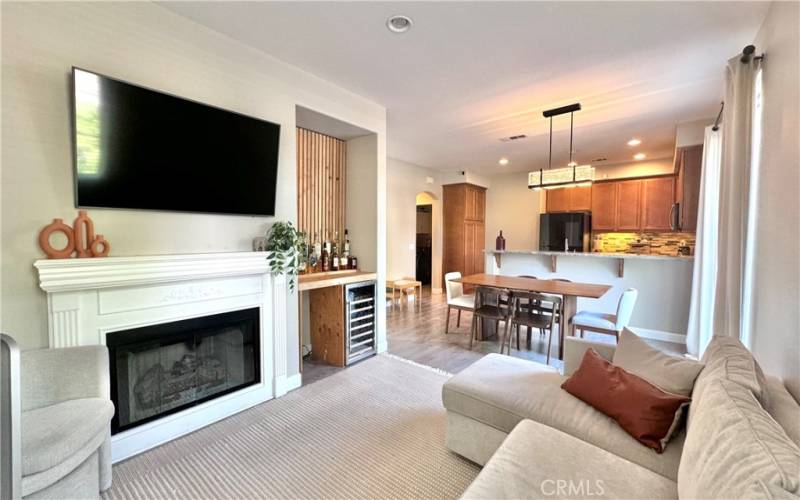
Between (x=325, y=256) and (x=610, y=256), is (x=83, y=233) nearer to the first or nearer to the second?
(x=325, y=256)

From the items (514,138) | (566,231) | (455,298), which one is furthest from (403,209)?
(566,231)

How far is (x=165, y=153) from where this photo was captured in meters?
2.09

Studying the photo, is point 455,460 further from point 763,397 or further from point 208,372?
point 208,372

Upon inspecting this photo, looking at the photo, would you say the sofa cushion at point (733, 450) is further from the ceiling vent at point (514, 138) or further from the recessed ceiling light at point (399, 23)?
the ceiling vent at point (514, 138)

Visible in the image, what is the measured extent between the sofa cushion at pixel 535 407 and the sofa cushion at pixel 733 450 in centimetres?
31

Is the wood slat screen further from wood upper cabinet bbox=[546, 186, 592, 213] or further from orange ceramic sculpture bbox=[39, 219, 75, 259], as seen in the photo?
wood upper cabinet bbox=[546, 186, 592, 213]

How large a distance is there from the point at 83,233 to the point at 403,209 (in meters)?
5.17

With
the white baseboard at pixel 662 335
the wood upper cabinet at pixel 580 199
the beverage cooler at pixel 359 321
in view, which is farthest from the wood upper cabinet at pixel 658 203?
the beverage cooler at pixel 359 321

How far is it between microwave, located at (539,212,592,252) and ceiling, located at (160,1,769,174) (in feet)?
8.10

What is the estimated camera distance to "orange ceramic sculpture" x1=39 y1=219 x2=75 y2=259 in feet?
5.58

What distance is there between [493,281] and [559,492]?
9.90 ft

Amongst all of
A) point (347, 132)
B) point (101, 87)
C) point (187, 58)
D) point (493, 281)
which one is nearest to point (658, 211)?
point (493, 281)

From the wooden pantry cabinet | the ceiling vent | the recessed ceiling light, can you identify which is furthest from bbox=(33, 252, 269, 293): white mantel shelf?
→ the wooden pantry cabinet

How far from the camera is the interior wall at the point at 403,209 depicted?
20.7 feet
